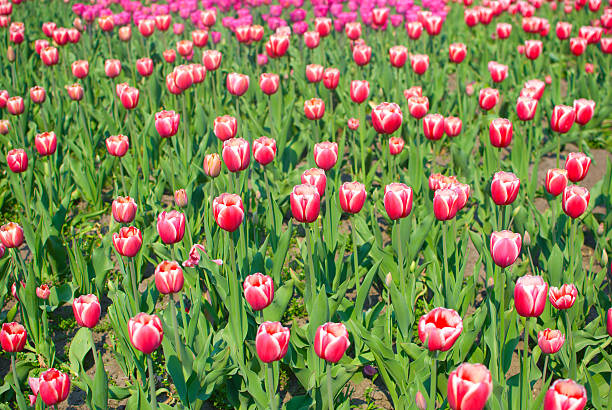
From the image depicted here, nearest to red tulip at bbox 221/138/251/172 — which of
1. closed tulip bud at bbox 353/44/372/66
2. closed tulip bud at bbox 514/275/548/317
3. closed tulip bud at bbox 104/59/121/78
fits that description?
closed tulip bud at bbox 514/275/548/317

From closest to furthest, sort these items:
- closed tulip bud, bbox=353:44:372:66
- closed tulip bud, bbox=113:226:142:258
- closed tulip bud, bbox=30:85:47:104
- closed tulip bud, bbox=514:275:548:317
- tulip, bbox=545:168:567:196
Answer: closed tulip bud, bbox=514:275:548:317, closed tulip bud, bbox=113:226:142:258, tulip, bbox=545:168:567:196, closed tulip bud, bbox=30:85:47:104, closed tulip bud, bbox=353:44:372:66

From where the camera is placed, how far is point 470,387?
1861mm

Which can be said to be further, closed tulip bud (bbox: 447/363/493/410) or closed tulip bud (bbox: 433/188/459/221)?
closed tulip bud (bbox: 433/188/459/221)

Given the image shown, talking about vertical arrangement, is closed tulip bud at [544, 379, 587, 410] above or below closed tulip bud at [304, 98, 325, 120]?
above

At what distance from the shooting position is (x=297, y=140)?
5.09 metres

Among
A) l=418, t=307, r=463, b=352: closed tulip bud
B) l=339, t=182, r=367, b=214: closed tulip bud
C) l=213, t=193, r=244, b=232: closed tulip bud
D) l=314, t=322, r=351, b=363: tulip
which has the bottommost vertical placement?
l=314, t=322, r=351, b=363: tulip

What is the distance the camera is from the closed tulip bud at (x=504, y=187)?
9.69ft

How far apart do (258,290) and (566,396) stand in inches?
44.1

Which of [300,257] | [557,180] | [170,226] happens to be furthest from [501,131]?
[170,226]

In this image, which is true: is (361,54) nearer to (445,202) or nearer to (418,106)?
(418,106)

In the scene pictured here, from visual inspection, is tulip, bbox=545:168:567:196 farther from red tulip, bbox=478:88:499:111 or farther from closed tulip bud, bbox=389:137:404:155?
red tulip, bbox=478:88:499:111

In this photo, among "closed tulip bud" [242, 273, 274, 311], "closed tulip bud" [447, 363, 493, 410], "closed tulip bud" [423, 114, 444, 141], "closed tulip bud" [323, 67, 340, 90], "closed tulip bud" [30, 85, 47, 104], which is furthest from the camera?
"closed tulip bud" [30, 85, 47, 104]

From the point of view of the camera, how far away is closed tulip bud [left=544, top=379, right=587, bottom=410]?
6.28 ft

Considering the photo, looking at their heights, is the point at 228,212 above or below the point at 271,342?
above
